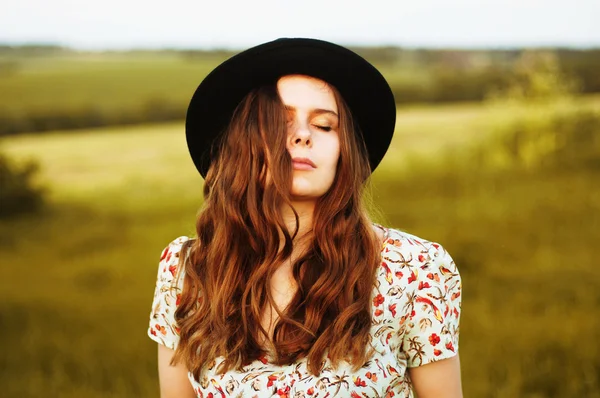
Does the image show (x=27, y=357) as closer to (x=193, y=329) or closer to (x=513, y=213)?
(x=193, y=329)

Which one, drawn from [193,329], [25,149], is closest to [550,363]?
[193,329]

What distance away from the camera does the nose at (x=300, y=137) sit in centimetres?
161

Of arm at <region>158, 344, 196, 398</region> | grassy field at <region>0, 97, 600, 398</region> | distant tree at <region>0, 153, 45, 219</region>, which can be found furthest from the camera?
A: distant tree at <region>0, 153, 45, 219</region>

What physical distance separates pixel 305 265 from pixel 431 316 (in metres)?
0.29

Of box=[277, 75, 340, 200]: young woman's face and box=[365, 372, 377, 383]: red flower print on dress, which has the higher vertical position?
box=[277, 75, 340, 200]: young woman's face

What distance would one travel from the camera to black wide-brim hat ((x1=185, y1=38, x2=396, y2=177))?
1652 mm

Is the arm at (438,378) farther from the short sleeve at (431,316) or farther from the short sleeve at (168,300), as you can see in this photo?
the short sleeve at (168,300)

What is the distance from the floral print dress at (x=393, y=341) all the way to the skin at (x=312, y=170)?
0.04 m

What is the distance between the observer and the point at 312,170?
163cm

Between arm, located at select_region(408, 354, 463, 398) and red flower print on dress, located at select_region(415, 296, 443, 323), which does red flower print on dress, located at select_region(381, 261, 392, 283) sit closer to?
red flower print on dress, located at select_region(415, 296, 443, 323)

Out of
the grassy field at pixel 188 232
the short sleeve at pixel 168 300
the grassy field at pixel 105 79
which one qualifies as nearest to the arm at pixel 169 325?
the short sleeve at pixel 168 300

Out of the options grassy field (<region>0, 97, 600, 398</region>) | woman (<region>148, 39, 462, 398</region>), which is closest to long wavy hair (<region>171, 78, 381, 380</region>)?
woman (<region>148, 39, 462, 398</region>)

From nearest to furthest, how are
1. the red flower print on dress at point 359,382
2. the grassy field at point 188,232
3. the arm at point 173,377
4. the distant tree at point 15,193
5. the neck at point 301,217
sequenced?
the red flower print on dress at point 359,382 → the neck at point 301,217 → the arm at point 173,377 → the grassy field at point 188,232 → the distant tree at point 15,193

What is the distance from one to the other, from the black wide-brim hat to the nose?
0.13 metres
